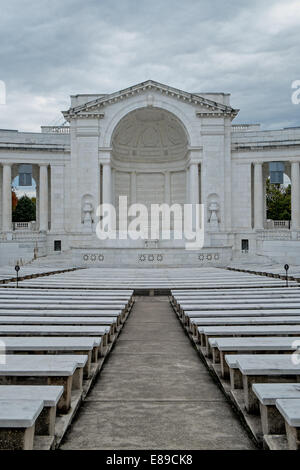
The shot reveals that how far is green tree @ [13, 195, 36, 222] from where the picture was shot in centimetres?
9004

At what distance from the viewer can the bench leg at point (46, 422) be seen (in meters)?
4.69

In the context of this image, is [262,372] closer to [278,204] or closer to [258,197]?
[258,197]

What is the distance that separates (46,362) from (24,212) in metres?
88.3

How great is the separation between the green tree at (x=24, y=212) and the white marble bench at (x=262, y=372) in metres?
88.5

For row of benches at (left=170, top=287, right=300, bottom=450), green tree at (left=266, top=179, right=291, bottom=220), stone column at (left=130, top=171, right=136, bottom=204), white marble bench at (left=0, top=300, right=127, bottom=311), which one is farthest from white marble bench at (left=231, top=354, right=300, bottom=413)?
green tree at (left=266, top=179, right=291, bottom=220)

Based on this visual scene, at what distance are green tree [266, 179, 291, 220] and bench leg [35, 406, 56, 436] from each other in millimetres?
81452

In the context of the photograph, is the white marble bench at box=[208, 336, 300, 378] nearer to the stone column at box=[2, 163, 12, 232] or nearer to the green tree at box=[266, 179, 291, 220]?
the stone column at box=[2, 163, 12, 232]

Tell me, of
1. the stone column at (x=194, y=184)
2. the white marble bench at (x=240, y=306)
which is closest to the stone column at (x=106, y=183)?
the stone column at (x=194, y=184)

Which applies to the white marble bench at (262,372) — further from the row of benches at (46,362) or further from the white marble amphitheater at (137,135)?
the white marble amphitheater at (137,135)

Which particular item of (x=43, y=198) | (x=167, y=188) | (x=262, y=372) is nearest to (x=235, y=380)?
(x=262, y=372)

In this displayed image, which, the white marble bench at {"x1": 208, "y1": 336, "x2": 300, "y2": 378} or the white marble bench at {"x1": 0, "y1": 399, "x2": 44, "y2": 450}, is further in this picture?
the white marble bench at {"x1": 208, "y1": 336, "x2": 300, "y2": 378}

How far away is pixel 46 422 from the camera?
4.71 m
